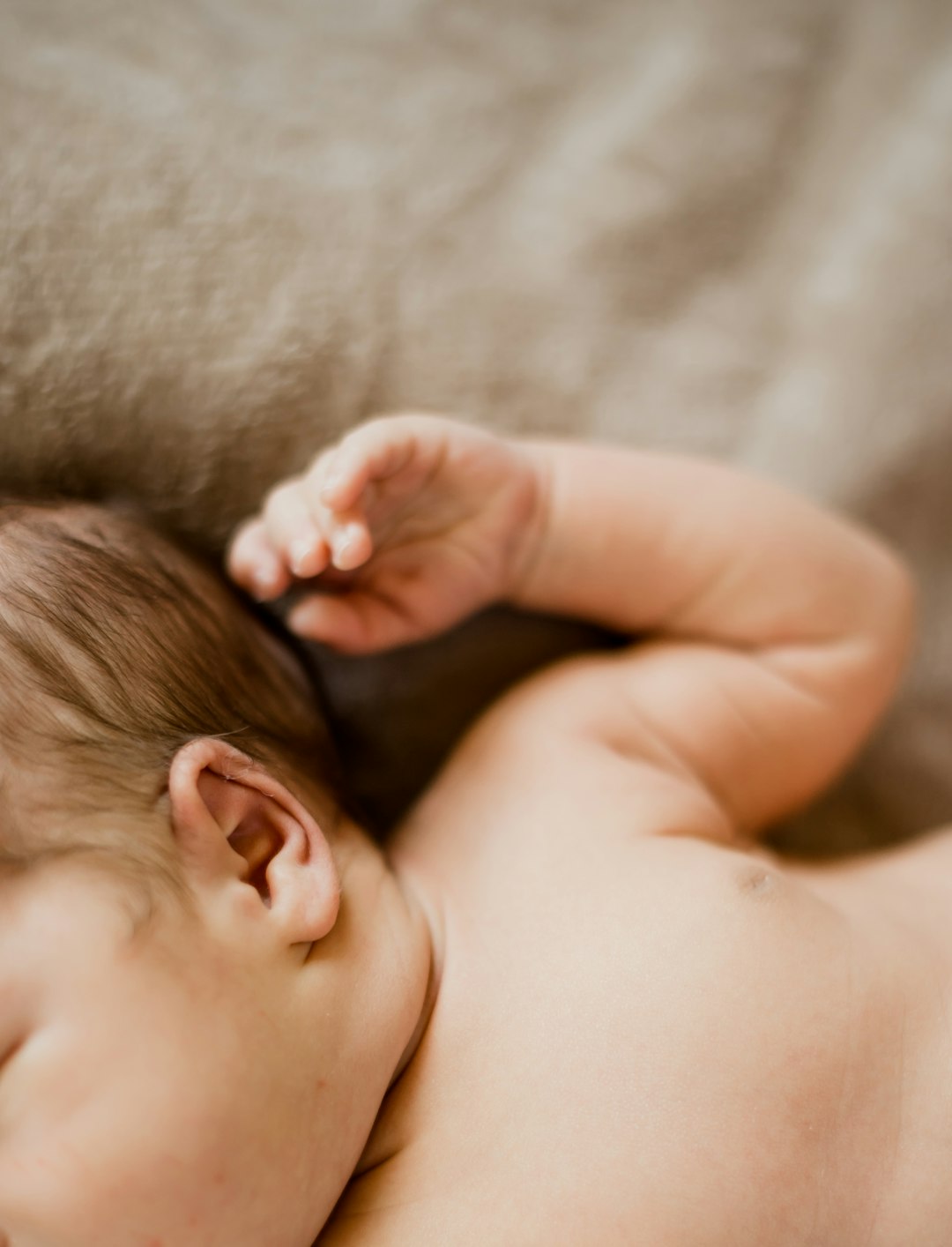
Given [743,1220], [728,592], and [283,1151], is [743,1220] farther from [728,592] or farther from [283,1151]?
[728,592]

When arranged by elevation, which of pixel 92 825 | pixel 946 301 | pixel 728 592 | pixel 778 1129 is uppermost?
pixel 946 301

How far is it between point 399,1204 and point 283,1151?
126 millimetres

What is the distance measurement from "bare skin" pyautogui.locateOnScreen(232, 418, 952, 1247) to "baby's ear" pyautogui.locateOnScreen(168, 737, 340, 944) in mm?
171

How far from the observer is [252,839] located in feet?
2.69

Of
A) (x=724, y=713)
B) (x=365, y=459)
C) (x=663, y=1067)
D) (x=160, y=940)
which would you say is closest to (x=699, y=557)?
(x=724, y=713)

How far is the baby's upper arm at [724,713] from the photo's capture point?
1.06 meters

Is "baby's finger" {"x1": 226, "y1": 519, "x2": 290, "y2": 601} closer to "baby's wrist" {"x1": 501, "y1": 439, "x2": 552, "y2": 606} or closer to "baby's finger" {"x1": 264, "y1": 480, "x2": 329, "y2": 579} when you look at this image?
"baby's finger" {"x1": 264, "y1": 480, "x2": 329, "y2": 579}

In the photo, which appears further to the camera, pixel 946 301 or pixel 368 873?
pixel 946 301

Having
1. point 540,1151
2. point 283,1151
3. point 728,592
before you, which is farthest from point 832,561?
point 283,1151

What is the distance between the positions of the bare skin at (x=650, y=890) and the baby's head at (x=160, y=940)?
0.30 ft

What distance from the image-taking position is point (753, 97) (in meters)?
1.25

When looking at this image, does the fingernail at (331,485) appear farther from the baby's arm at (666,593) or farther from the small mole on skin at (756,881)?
the small mole on skin at (756,881)

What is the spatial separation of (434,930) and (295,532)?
→ 37 cm

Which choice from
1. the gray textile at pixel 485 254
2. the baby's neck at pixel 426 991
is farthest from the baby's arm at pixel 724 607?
the baby's neck at pixel 426 991
